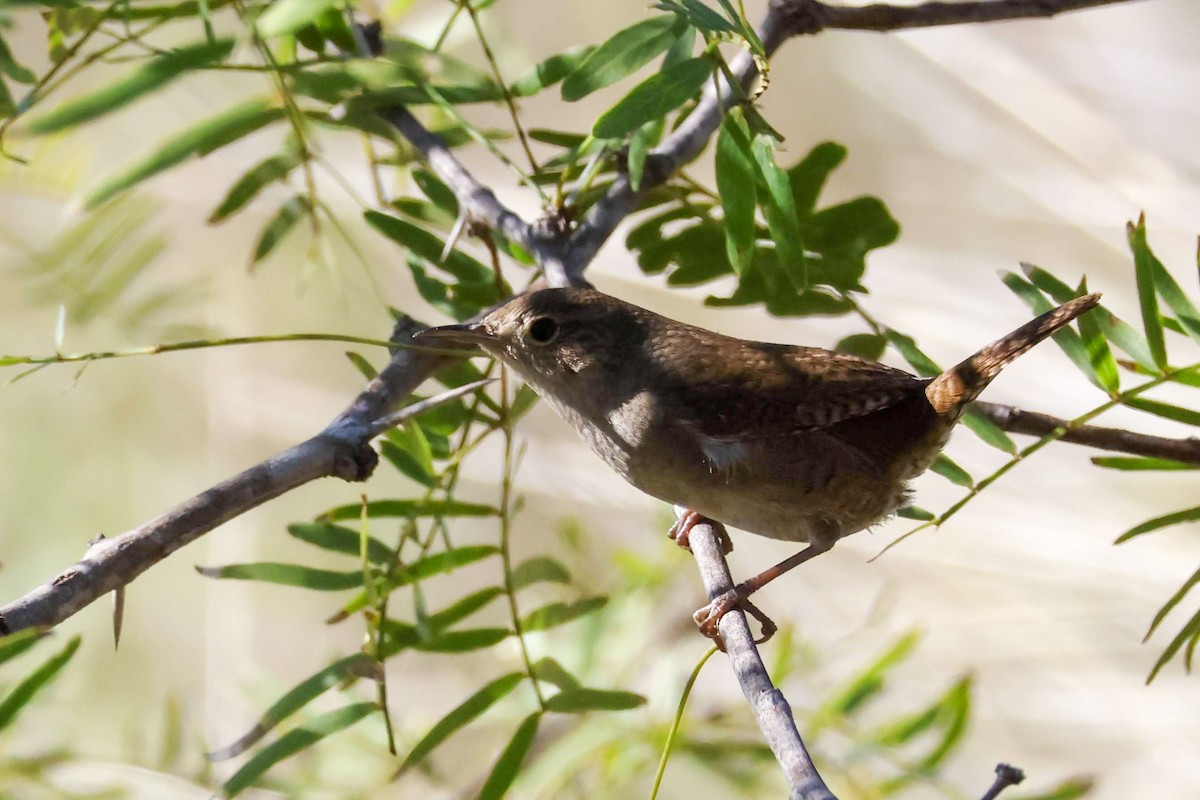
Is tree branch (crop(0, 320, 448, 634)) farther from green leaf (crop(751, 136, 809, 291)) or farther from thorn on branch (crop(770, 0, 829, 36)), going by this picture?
thorn on branch (crop(770, 0, 829, 36))

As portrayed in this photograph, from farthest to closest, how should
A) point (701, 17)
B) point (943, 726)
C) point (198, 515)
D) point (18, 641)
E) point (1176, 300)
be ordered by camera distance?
point (943, 726)
point (1176, 300)
point (701, 17)
point (198, 515)
point (18, 641)

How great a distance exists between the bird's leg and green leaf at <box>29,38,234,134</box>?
0.97 m

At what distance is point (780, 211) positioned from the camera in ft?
4.12

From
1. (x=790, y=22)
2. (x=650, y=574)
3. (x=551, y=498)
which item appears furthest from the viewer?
(x=551, y=498)

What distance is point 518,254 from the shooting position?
66.7 inches

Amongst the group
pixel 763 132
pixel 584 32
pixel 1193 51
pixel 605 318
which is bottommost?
pixel 763 132

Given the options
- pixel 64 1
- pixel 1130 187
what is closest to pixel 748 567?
pixel 1130 187

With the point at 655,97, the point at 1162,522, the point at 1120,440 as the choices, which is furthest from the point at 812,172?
the point at 1162,522

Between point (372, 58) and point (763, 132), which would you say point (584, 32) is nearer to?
point (372, 58)

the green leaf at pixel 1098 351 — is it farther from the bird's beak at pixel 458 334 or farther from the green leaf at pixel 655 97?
the bird's beak at pixel 458 334

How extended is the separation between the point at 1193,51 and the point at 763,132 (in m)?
2.95

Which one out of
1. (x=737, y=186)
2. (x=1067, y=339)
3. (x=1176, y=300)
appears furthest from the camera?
(x=1067, y=339)

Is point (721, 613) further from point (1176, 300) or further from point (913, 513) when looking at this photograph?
point (1176, 300)

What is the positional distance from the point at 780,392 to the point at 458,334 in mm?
503
